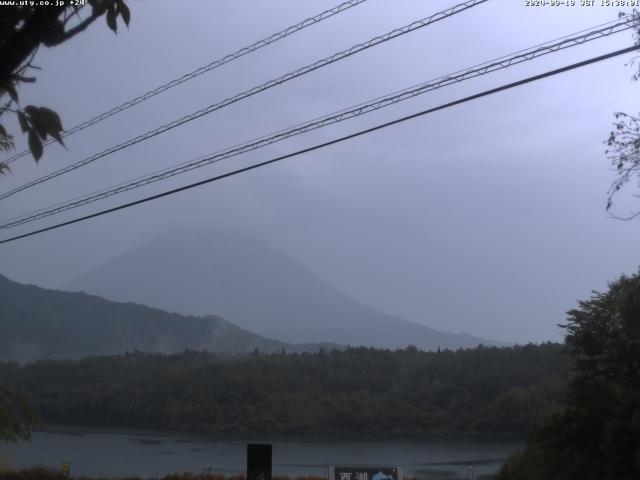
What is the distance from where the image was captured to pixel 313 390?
119 ft

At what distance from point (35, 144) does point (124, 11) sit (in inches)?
30.4

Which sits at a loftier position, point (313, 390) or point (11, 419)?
point (313, 390)

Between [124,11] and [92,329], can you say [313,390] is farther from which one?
[92,329]

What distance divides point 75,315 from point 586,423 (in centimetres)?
6683

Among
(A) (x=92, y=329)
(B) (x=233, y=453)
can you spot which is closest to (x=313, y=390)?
(B) (x=233, y=453)

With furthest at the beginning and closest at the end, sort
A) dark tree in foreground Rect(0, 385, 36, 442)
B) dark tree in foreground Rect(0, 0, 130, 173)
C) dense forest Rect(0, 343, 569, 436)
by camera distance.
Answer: dense forest Rect(0, 343, 569, 436) < dark tree in foreground Rect(0, 385, 36, 442) < dark tree in foreground Rect(0, 0, 130, 173)

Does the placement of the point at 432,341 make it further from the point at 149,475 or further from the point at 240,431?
the point at 149,475

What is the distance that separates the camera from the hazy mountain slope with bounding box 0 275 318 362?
214 feet

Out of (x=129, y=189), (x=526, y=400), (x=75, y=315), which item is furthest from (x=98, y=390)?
(x=75, y=315)

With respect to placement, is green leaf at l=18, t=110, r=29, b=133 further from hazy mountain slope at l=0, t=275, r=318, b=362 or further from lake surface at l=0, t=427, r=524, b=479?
hazy mountain slope at l=0, t=275, r=318, b=362

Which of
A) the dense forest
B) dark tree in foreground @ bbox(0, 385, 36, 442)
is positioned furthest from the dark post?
the dense forest

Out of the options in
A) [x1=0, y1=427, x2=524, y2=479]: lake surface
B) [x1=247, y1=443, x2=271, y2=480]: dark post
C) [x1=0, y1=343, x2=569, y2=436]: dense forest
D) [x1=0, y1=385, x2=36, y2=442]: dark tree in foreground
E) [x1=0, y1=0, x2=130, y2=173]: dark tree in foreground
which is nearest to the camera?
[x1=0, y1=0, x2=130, y2=173]: dark tree in foreground

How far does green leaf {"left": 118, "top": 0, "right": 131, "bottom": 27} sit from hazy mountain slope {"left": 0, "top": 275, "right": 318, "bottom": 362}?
64085 millimetres

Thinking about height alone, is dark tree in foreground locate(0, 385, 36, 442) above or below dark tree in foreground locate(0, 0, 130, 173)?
below
